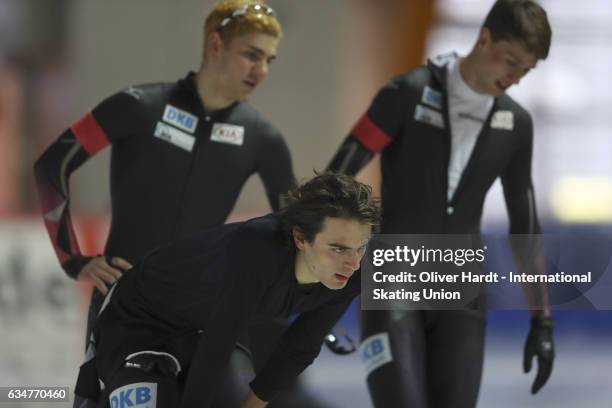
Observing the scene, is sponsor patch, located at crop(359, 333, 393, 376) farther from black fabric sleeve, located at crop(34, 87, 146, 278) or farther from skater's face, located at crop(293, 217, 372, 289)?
black fabric sleeve, located at crop(34, 87, 146, 278)

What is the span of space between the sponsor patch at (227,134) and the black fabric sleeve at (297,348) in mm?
936

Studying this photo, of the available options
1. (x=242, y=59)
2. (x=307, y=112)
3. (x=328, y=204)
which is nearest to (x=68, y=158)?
(x=242, y=59)

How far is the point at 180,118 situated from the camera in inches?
160

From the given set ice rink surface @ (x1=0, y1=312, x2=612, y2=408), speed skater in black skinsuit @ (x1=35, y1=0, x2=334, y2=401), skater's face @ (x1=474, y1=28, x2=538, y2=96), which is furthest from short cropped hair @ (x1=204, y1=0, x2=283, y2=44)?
ice rink surface @ (x1=0, y1=312, x2=612, y2=408)

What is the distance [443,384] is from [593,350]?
4.59 meters

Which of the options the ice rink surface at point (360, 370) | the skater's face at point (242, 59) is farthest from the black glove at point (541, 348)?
the ice rink surface at point (360, 370)

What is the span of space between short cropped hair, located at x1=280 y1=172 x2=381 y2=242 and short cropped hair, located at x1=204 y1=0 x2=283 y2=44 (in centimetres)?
104

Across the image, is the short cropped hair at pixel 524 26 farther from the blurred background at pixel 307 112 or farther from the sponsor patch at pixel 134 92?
the blurred background at pixel 307 112

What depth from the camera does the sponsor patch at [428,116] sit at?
162 inches

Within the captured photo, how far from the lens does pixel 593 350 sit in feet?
26.6

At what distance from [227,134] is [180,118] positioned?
0.59ft

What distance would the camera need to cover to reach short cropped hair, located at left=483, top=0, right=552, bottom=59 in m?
3.86

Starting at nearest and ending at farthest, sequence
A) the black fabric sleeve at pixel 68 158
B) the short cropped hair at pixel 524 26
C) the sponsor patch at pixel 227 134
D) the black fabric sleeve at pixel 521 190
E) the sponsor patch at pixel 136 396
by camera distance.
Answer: the sponsor patch at pixel 136 396 < the short cropped hair at pixel 524 26 < the black fabric sleeve at pixel 68 158 < the sponsor patch at pixel 227 134 < the black fabric sleeve at pixel 521 190
